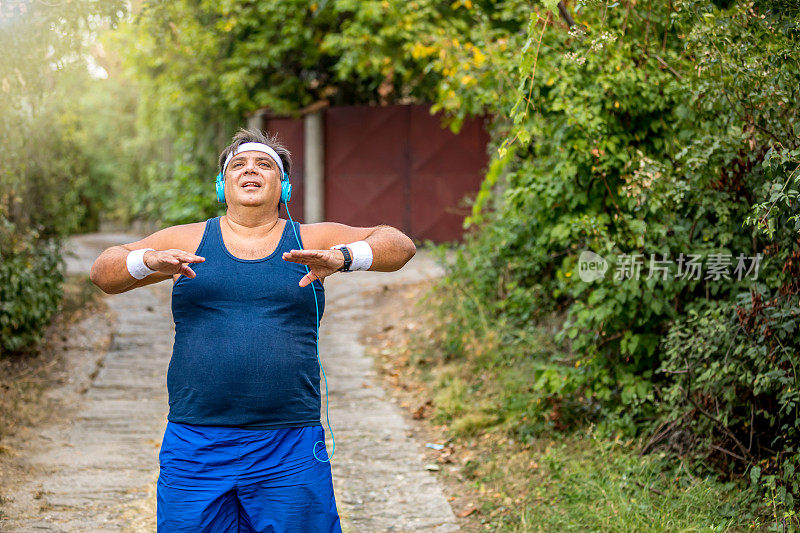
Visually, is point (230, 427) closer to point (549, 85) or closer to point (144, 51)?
point (549, 85)

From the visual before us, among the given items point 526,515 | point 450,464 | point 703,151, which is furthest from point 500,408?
point 703,151

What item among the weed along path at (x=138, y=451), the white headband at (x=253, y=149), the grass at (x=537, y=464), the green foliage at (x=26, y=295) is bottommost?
the weed along path at (x=138, y=451)

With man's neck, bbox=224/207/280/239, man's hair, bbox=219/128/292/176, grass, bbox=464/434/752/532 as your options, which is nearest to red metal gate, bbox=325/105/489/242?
grass, bbox=464/434/752/532

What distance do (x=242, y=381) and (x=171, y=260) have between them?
48 cm

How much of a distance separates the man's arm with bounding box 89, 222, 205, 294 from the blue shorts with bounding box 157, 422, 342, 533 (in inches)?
20.8

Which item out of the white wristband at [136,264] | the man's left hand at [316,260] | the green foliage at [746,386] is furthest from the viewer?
the green foliage at [746,386]

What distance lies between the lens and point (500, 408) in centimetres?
612

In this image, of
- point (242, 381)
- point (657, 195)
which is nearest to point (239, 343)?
point (242, 381)

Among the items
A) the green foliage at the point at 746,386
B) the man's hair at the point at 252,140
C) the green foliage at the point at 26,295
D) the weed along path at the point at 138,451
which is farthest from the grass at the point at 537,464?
the green foliage at the point at 26,295

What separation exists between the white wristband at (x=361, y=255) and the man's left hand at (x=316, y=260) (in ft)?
0.19

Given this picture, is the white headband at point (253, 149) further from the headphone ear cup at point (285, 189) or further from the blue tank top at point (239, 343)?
the blue tank top at point (239, 343)

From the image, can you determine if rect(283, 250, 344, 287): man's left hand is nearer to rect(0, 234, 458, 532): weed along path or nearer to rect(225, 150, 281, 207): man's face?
rect(225, 150, 281, 207): man's face

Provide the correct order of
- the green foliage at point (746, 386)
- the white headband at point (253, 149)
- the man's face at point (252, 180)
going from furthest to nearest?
the green foliage at point (746, 386) < the white headband at point (253, 149) < the man's face at point (252, 180)

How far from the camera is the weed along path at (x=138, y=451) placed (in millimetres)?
4766
